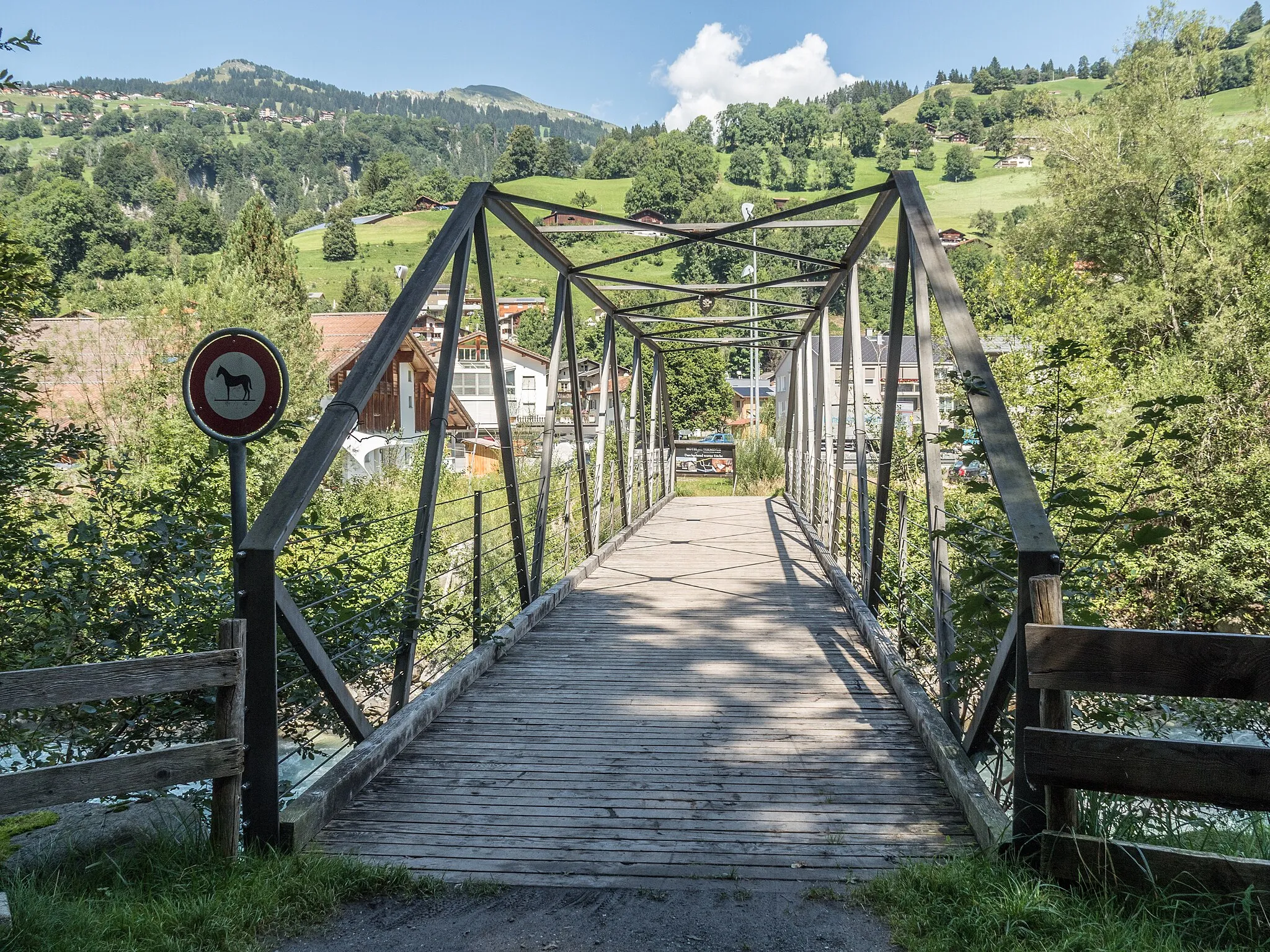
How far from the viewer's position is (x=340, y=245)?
313 feet

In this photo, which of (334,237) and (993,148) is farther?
(993,148)

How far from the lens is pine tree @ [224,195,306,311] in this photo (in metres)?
31.1

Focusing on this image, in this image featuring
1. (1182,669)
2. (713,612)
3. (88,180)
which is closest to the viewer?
(1182,669)

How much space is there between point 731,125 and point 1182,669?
143 m

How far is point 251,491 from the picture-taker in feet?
63.5

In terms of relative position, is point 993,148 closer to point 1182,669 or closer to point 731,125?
point 731,125

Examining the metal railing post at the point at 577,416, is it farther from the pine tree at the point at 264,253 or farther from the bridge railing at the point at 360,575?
the pine tree at the point at 264,253

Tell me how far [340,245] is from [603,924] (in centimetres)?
9996

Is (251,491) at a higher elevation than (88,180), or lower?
lower

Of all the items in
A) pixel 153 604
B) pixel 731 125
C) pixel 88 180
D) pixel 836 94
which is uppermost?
pixel 836 94

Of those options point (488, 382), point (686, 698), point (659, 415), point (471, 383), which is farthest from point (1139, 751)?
point (471, 383)

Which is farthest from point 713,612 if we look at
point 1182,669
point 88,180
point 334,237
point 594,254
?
point 88,180

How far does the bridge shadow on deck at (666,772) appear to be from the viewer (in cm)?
312

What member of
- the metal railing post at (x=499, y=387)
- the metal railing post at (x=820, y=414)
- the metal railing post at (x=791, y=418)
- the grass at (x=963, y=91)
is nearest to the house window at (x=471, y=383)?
the metal railing post at (x=791, y=418)
